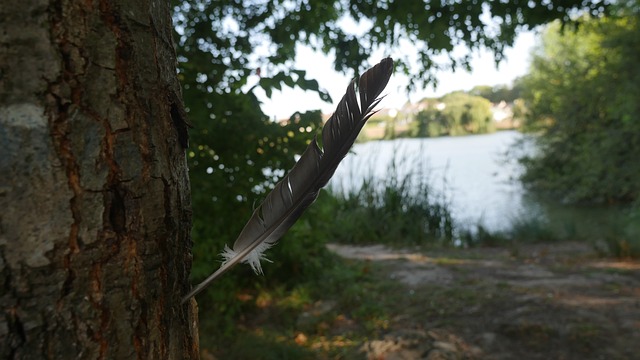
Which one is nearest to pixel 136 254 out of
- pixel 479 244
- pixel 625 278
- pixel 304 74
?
pixel 304 74

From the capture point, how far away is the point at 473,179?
700 inches

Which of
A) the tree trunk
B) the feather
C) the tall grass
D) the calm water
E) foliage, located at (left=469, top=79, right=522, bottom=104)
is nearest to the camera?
the tree trunk

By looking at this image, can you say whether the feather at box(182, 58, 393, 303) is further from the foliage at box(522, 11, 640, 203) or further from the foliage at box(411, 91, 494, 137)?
the foliage at box(522, 11, 640, 203)

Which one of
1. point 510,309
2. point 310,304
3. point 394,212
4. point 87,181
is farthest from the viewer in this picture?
point 394,212

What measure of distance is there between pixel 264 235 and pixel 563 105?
54.0 ft

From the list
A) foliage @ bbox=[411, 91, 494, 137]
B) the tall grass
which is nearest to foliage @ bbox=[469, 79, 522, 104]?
foliage @ bbox=[411, 91, 494, 137]

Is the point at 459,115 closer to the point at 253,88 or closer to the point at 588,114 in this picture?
the point at 588,114

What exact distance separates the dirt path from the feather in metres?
2.62

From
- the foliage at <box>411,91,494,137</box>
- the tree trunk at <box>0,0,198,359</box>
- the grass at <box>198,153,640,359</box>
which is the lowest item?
the grass at <box>198,153,640,359</box>

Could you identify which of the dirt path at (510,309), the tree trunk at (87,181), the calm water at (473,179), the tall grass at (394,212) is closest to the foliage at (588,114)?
the calm water at (473,179)

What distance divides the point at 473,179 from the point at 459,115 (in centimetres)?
401

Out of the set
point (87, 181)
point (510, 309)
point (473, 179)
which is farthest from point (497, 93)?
point (87, 181)

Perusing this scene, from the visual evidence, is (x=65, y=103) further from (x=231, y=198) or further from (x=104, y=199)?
(x=231, y=198)

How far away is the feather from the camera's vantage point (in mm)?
1023
